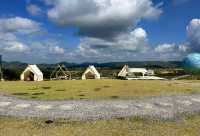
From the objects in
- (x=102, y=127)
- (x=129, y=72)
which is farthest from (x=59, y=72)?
(x=102, y=127)

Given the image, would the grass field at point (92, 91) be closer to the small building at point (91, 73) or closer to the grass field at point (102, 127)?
the grass field at point (102, 127)

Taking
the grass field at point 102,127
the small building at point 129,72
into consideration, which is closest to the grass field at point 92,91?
the grass field at point 102,127

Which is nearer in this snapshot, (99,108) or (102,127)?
(102,127)

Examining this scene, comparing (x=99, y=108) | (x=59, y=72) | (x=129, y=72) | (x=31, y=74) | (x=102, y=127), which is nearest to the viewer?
(x=102, y=127)

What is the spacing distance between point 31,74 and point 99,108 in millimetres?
53147

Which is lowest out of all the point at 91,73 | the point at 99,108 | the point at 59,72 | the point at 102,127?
the point at 102,127

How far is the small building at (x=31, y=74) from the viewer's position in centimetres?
7788

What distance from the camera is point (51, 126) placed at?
74.9 ft

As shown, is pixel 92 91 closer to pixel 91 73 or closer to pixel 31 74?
pixel 31 74

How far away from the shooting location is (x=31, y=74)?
79125 mm

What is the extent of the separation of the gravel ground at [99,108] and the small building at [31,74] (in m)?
43.9

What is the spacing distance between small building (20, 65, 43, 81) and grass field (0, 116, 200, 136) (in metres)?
53.0

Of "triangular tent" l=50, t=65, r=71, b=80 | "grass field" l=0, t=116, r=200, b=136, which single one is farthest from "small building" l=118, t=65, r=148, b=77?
"grass field" l=0, t=116, r=200, b=136

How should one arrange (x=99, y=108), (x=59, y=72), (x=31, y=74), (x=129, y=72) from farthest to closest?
(x=129, y=72) → (x=59, y=72) → (x=31, y=74) → (x=99, y=108)
